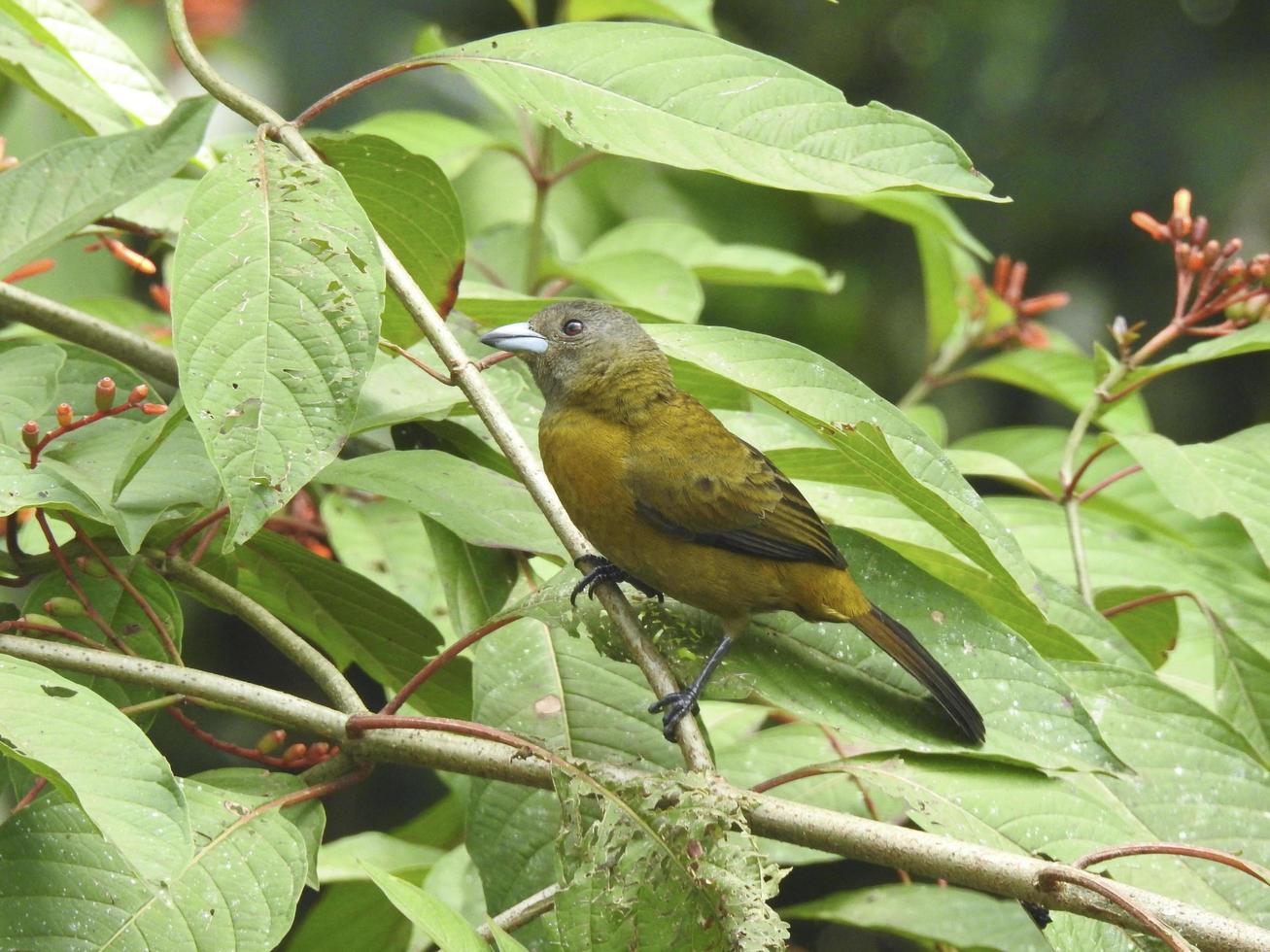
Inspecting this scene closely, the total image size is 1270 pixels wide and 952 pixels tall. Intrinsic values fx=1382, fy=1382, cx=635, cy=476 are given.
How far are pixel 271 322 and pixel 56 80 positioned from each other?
145 centimetres

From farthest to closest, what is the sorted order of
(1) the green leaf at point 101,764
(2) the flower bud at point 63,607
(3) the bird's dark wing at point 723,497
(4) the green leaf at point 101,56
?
(4) the green leaf at point 101,56 < (3) the bird's dark wing at point 723,497 < (2) the flower bud at point 63,607 < (1) the green leaf at point 101,764

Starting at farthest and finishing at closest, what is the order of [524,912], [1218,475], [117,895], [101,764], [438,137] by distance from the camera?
[438,137], [1218,475], [524,912], [117,895], [101,764]

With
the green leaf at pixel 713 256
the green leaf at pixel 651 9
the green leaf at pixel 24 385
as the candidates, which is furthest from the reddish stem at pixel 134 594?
the green leaf at pixel 651 9

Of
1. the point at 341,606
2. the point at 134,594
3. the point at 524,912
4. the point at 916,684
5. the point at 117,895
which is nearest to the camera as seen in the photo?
the point at 117,895

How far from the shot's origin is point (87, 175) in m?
2.34

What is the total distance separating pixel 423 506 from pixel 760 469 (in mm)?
754

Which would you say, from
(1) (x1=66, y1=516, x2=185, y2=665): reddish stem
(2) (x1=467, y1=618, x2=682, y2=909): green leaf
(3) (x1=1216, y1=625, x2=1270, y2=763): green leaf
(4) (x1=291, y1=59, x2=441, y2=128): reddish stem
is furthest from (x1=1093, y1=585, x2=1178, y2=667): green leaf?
(1) (x1=66, y1=516, x2=185, y2=665): reddish stem

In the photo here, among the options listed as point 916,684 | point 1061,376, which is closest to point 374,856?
point 916,684

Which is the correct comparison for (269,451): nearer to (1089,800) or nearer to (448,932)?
(448,932)

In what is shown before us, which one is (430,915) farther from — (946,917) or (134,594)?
(946,917)

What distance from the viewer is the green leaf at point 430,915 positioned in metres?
1.46

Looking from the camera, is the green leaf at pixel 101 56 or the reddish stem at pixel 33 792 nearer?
the reddish stem at pixel 33 792

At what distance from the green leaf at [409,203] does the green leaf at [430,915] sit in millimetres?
1115

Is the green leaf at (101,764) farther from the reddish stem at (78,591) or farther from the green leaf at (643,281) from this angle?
the green leaf at (643,281)
